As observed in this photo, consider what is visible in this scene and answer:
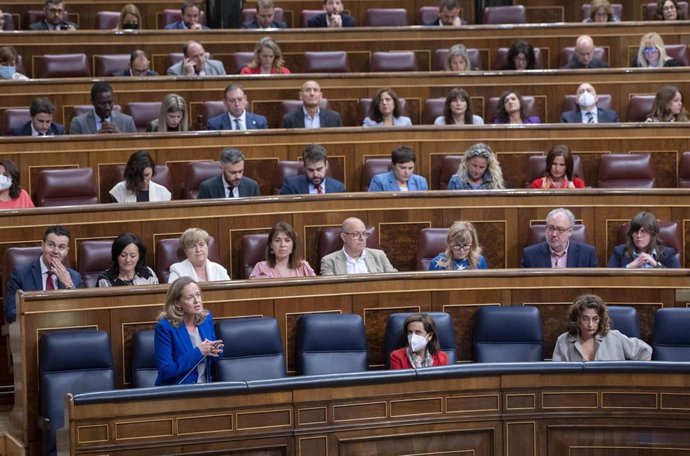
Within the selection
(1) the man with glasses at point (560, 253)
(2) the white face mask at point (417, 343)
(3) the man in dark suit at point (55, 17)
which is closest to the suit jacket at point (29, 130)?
(3) the man in dark suit at point (55, 17)

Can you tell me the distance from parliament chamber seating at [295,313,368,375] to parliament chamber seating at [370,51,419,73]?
2.76 m

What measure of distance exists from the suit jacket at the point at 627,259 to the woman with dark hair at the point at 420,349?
0.99m

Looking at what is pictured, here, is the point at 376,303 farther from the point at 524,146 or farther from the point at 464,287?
the point at 524,146

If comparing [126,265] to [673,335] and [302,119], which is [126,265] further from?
[673,335]

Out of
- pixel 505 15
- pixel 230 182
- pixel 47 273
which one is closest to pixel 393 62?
pixel 505 15

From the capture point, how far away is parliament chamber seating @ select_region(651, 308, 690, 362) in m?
4.54

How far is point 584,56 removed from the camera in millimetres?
6855

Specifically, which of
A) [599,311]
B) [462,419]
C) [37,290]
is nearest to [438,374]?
[462,419]

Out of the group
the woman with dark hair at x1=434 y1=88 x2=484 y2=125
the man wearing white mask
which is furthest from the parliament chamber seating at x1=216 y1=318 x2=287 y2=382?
the man wearing white mask

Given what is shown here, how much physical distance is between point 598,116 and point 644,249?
4.98ft

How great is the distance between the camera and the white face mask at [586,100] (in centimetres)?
630

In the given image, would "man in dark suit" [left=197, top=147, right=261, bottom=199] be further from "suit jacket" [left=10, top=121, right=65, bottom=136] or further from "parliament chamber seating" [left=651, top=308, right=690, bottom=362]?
"parliament chamber seating" [left=651, top=308, right=690, bottom=362]

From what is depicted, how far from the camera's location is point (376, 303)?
15.6 ft

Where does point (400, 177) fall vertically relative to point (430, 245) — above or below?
above
